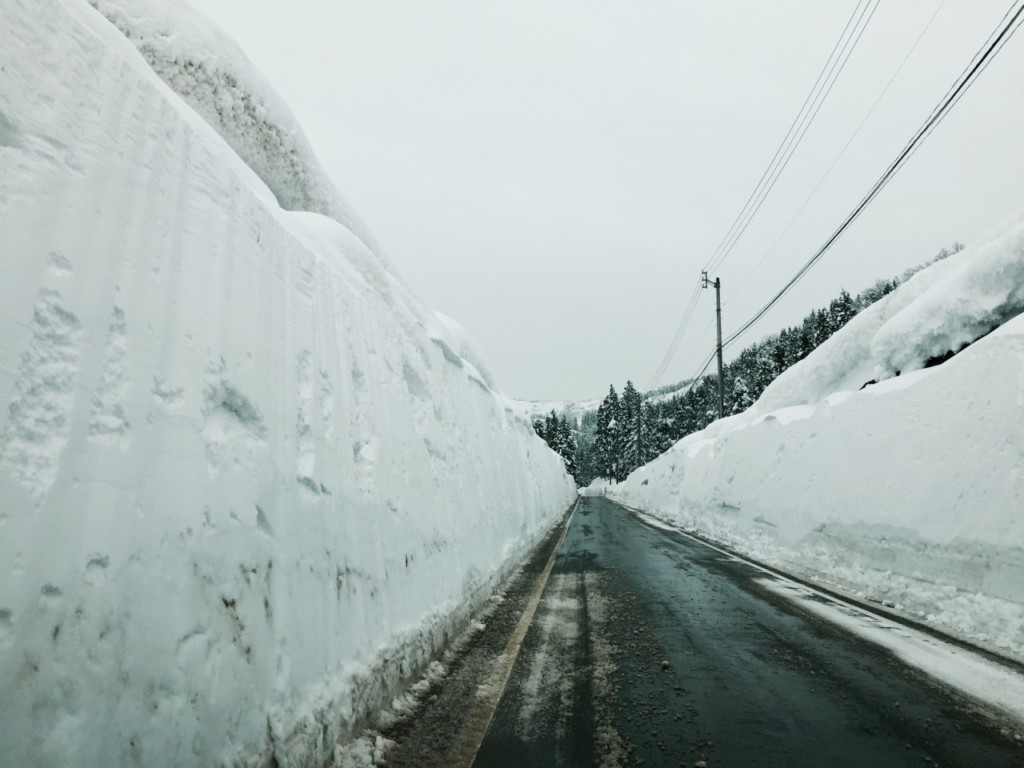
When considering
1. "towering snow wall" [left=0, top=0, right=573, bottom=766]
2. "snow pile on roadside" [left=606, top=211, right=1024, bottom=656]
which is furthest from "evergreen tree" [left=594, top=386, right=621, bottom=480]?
"towering snow wall" [left=0, top=0, right=573, bottom=766]

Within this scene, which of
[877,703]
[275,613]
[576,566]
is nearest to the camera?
[275,613]

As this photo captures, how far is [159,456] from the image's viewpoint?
7.68 feet

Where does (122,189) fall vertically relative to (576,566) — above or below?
above

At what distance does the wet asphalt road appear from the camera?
3004 millimetres

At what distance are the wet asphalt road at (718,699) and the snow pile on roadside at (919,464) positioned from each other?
1994mm

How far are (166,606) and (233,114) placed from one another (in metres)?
6.05

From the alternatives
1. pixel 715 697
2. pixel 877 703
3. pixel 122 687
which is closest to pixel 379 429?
pixel 122 687

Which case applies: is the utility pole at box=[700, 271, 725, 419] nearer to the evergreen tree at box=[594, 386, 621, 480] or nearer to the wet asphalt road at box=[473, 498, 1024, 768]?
the wet asphalt road at box=[473, 498, 1024, 768]

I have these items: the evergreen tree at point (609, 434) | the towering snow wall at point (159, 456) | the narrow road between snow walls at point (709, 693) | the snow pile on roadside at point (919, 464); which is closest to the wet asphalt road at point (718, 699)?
the narrow road between snow walls at point (709, 693)

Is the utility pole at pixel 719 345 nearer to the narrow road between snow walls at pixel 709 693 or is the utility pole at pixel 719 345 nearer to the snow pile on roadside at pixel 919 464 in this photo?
the snow pile on roadside at pixel 919 464

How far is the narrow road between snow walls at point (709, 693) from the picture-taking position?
3.04 m

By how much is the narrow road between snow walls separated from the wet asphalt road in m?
0.01

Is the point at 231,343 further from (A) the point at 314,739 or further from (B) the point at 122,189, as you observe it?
(A) the point at 314,739

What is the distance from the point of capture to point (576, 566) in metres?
9.91
